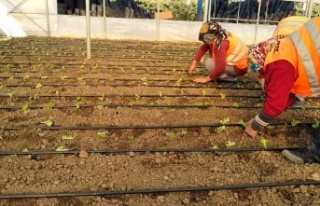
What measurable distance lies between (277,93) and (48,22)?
11.3 metres

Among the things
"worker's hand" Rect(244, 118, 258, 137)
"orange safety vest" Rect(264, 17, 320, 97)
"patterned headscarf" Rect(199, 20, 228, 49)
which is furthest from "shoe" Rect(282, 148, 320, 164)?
"patterned headscarf" Rect(199, 20, 228, 49)

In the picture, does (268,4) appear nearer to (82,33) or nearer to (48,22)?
(82,33)

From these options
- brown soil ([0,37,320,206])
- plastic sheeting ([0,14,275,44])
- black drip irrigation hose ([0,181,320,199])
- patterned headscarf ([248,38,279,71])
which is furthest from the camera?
plastic sheeting ([0,14,275,44])

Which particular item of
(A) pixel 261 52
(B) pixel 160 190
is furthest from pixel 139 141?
(A) pixel 261 52

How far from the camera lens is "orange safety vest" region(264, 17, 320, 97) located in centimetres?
235

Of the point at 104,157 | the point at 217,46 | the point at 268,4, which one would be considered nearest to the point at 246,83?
the point at 217,46

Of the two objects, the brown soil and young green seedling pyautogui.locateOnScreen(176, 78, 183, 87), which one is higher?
young green seedling pyautogui.locateOnScreen(176, 78, 183, 87)

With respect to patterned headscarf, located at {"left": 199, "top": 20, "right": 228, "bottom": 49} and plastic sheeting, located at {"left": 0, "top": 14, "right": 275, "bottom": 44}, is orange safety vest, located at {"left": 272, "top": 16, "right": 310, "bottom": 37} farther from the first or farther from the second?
plastic sheeting, located at {"left": 0, "top": 14, "right": 275, "bottom": 44}

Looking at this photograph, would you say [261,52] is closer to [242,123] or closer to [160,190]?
[242,123]

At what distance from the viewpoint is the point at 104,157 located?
2.60 metres

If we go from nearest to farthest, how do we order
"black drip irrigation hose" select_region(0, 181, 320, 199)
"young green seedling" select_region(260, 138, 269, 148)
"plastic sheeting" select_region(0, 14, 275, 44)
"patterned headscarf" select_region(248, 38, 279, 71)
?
1. "black drip irrigation hose" select_region(0, 181, 320, 199)
2. "patterned headscarf" select_region(248, 38, 279, 71)
3. "young green seedling" select_region(260, 138, 269, 148)
4. "plastic sheeting" select_region(0, 14, 275, 44)

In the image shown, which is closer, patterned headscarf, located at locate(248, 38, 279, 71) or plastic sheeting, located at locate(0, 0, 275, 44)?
patterned headscarf, located at locate(248, 38, 279, 71)

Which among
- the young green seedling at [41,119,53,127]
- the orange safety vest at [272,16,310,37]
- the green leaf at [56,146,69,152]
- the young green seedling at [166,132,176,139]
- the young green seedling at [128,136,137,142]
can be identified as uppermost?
the orange safety vest at [272,16,310,37]

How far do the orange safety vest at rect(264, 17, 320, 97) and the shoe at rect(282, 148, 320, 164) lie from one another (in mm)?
548
